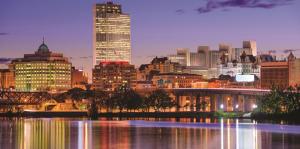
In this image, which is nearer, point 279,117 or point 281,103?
point 279,117

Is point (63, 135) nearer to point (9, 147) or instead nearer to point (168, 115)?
point (9, 147)

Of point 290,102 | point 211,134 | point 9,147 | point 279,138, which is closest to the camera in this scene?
point 9,147

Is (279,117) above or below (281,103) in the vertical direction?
below

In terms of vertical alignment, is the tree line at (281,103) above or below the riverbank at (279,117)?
above

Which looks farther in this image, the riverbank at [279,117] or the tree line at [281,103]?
the tree line at [281,103]

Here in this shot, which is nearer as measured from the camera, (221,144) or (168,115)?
(221,144)

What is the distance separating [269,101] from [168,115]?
43.4 meters

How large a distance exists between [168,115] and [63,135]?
97.1 meters

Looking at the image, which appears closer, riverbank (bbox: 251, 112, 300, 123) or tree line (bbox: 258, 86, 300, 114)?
riverbank (bbox: 251, 112, 300, 123)

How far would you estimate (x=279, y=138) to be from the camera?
302 feet

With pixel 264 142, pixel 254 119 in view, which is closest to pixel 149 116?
pixel 254 119

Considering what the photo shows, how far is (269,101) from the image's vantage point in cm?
15862

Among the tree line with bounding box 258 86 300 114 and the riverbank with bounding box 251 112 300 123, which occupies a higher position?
the tree line with bounding box 258 86 300 114

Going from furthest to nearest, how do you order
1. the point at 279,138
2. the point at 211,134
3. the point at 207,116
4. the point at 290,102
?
the point at 207,116 < the point at 290,102 < the point at 211,134 < the point at 279,138
